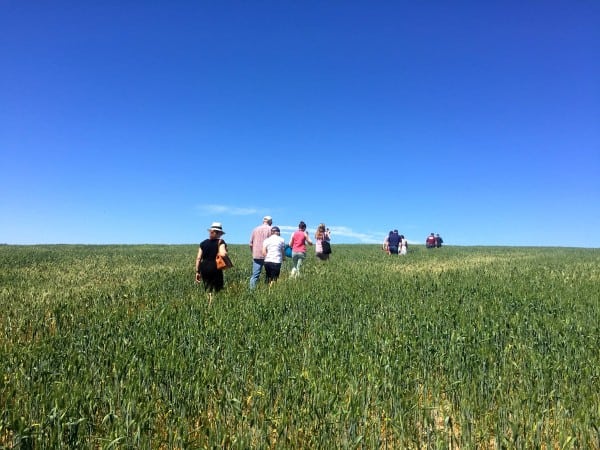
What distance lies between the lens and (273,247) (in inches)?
436

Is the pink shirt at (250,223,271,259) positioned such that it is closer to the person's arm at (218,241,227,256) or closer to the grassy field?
the person's arm at (218,241,227,256)

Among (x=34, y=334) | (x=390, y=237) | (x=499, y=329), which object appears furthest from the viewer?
(x=390, y=237)

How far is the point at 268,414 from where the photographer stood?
328 centimetres

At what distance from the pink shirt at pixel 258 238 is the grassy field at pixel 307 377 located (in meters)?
3.70

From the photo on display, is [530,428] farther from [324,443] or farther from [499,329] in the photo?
[499,329]

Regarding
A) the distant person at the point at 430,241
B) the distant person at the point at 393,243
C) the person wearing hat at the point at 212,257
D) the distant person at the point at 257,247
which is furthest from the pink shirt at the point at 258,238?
the distant person at the point at 430,241

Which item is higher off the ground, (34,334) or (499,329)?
(499,329)

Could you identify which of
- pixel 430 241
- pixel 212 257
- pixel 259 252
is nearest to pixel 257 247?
pixel 259 252

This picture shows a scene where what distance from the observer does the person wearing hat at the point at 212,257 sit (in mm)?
8977

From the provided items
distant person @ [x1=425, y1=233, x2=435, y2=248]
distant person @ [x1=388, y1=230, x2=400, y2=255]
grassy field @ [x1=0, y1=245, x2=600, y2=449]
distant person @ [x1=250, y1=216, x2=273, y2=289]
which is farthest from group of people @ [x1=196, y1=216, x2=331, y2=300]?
distant person @ [x1=425, y1=233, x2=435, y2=248]

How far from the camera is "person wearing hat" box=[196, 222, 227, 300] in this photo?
8.98 meters

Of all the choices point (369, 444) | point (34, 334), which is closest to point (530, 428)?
point (369, 444)

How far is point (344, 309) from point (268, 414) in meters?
4.34

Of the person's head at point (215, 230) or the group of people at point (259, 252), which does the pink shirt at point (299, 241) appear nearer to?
the group of people at point (259, 252)
